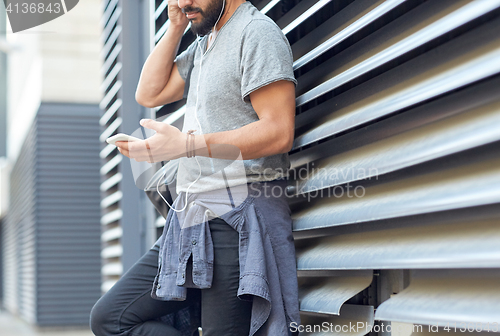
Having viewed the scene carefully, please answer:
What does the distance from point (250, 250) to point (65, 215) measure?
8.53 metres

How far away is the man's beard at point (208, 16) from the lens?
2108 mm

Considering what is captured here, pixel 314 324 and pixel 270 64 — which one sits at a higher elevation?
pixel 270 64

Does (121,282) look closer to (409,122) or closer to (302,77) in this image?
(302,77)

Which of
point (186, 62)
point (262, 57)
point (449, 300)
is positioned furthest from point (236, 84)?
point (449, 300)

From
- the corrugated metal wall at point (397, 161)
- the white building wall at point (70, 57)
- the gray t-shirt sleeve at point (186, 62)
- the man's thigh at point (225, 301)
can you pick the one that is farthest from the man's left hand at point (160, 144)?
the white building wall at point (70, 57)

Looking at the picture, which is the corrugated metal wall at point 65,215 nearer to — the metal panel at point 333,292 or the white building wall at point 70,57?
A: the white building wall at point 70,57

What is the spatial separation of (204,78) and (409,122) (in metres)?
0.86

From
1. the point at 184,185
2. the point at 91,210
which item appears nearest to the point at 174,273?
the point at 184,185

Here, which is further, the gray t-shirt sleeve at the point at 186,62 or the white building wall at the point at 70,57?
the white building wall at the point at 70,57

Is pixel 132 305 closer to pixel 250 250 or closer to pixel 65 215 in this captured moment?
pixel 250 250

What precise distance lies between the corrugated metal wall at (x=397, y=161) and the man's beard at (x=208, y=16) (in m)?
0.28

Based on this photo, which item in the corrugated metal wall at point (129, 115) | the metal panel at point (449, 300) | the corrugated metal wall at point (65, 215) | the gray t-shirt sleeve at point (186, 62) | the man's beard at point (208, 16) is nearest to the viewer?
the metal panel at point (449, 300)

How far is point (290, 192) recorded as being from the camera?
84.4 inches

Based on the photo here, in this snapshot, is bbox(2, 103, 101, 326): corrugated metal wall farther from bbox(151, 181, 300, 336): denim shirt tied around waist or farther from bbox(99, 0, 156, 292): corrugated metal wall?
bbox(151, 181, 300, 336): denim shirt tied around waist
